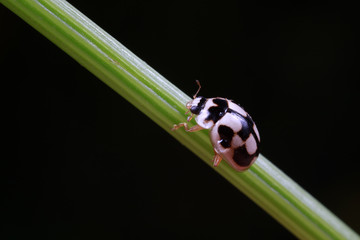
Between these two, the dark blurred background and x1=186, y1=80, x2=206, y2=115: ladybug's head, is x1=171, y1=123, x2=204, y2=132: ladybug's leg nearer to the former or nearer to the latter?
x1=186, y1=80, x2=206, y2=115: ladybug's head

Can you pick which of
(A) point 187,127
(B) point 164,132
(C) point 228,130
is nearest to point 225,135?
(C) point 228,130

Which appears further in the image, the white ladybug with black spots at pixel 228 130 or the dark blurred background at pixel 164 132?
the dark blurred background at pixel 164 132

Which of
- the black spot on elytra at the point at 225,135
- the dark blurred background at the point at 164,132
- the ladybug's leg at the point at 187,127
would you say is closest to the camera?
the ladybug's leg at the point at 187,127

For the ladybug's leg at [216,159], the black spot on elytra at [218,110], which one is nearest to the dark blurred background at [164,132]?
the black spot on elytra at [218,110]

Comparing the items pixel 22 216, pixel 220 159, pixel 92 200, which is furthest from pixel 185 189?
pixel 220 159

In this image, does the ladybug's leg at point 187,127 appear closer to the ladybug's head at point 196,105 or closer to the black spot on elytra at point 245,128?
the ladybug's head at point 196,105

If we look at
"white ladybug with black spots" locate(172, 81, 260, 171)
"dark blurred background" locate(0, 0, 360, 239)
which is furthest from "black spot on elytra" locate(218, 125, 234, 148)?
"dark blurred background" locate(0, 0, 360, 239)

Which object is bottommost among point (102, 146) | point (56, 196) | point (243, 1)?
point (56, 196)

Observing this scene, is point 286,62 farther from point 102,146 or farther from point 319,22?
point 102,146
